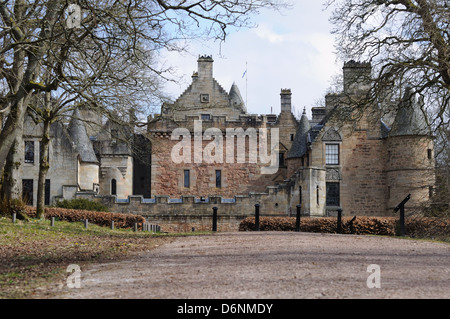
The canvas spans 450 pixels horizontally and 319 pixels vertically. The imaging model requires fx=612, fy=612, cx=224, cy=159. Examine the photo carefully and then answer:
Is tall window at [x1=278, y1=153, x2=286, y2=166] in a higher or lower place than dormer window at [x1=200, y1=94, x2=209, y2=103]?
lower

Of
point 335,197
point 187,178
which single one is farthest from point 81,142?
point 335,197

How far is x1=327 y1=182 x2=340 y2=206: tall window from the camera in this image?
124ft

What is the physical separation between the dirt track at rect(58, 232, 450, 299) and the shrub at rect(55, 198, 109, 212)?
72.2ft

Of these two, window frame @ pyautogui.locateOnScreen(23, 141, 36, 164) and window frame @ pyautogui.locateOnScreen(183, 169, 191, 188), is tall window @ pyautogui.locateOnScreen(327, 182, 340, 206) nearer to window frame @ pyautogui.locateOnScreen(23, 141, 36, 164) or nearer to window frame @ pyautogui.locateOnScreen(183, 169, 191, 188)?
window frame @ pyautogui.locateOnScreen(183, 169, 191, 188)

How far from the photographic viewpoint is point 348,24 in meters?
21.7

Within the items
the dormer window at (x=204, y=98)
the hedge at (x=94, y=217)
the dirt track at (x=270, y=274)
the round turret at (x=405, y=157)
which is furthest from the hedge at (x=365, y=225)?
the dormer window at (x=204, y=98)

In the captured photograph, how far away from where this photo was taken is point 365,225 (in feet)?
75.1

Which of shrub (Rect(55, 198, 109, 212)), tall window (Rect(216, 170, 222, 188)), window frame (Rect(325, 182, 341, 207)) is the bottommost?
shrub (Rect(55, 198, 109, 212))

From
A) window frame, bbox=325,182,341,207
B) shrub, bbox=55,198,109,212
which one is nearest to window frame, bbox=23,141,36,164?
shrub, bbox=55,198,109,212

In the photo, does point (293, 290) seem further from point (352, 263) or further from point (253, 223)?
point (253, 223)

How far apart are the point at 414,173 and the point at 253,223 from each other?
14826 millimetres

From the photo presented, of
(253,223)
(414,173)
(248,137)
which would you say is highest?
(248,137)

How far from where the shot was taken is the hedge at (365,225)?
779 inches
